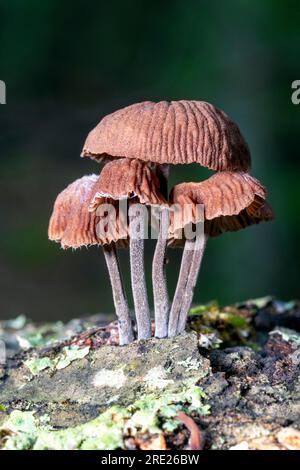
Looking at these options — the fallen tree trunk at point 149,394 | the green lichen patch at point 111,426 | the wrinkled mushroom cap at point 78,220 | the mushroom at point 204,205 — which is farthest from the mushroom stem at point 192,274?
the green lichen patch at point 111,426

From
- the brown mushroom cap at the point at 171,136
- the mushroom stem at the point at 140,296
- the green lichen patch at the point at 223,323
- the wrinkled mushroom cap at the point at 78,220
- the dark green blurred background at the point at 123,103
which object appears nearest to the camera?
the brown mushroom cap at the point at 171,136

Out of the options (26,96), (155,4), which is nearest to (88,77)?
(26,96)

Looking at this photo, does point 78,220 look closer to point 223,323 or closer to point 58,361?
point 58,361

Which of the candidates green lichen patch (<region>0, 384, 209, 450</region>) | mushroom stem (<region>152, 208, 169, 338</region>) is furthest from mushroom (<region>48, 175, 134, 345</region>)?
green lichen patch (<region>0, 384, 209, 450</region>)

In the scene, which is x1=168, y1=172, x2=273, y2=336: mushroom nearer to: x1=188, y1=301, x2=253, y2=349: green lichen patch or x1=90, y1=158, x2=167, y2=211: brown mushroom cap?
x1=90, y1=158, x2=167, y2=211: brown mushroom cap

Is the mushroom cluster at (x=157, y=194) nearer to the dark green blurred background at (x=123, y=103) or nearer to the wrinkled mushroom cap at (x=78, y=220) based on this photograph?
the wrinkled mushroom cap at (x=78, y=220)

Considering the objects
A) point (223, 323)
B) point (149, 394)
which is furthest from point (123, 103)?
point (149, 394)

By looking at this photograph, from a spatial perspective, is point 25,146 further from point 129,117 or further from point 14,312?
point 129,117

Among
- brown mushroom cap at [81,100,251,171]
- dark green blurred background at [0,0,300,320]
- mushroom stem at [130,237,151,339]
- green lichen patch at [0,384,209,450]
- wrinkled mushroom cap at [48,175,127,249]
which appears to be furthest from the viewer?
dark green blurred background at [0,0,300,320]

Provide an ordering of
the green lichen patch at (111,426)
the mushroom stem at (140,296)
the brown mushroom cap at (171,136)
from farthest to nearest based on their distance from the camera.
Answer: the mushroom stem at (140,296)
the brown mushroom cap at (171,136)
the green lichen patch at (111,426)
